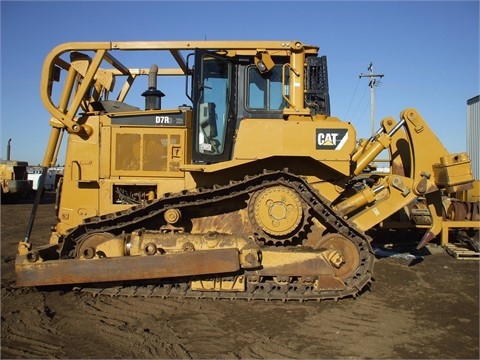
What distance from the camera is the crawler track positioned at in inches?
236

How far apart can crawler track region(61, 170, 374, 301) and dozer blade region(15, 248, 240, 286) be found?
1.02ft

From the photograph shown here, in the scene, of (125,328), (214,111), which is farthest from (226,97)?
(125,328)

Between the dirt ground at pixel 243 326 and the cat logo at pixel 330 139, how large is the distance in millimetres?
2199

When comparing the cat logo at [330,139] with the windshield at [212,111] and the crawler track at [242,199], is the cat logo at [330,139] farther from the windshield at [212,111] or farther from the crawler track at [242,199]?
the windshield at [212,111]

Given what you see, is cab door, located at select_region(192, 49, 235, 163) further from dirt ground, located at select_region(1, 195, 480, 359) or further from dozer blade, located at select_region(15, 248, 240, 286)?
dirt ground, located at select_region(1, 195, 480, 359)

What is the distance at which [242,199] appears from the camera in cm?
640

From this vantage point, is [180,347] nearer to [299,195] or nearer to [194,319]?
[194,319]

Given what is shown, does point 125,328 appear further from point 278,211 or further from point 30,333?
point 278,211

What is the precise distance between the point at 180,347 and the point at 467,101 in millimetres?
19378

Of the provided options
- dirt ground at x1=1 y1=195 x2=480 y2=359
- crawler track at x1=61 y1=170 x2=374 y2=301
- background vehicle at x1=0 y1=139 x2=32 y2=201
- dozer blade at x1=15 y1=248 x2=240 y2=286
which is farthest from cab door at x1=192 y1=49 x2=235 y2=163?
background vehicle at x1=0 y1=139 x2=32 y2=201

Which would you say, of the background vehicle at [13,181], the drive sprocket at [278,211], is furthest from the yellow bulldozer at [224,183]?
the background vehicle at [13,181]

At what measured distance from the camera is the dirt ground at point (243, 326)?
4.57 metres

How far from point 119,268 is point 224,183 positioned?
1.98m

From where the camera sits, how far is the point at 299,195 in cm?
604
